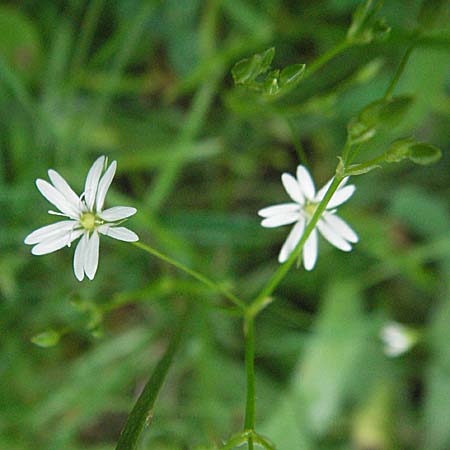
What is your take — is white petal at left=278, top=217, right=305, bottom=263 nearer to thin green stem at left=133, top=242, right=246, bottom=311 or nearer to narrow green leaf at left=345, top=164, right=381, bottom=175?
thin green stem at left=133, top=242, right=246, bottom=311

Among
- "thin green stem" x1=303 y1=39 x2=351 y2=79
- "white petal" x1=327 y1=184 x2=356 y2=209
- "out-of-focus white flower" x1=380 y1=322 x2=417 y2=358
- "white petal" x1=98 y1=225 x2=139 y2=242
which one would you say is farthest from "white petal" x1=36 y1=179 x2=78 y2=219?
"out-of-focus white flower" x1=380 y1=322 x2=417 y2=358

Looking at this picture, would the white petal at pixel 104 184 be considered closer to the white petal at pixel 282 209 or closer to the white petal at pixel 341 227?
the white petal at pixel 282 209

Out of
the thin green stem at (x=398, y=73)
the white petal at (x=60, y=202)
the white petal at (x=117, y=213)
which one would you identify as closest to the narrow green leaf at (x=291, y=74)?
the thin green stem at (x=398, y=73)

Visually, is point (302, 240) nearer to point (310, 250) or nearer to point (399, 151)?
point (310, 250)

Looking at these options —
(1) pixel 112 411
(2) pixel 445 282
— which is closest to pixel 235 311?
(1) pixel 112 411

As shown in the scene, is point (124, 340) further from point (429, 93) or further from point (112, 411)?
Result: point (429, 93)

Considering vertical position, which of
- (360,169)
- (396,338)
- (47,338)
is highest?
(396,338)

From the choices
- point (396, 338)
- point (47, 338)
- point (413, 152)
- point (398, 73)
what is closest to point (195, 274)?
point (47, 338)
